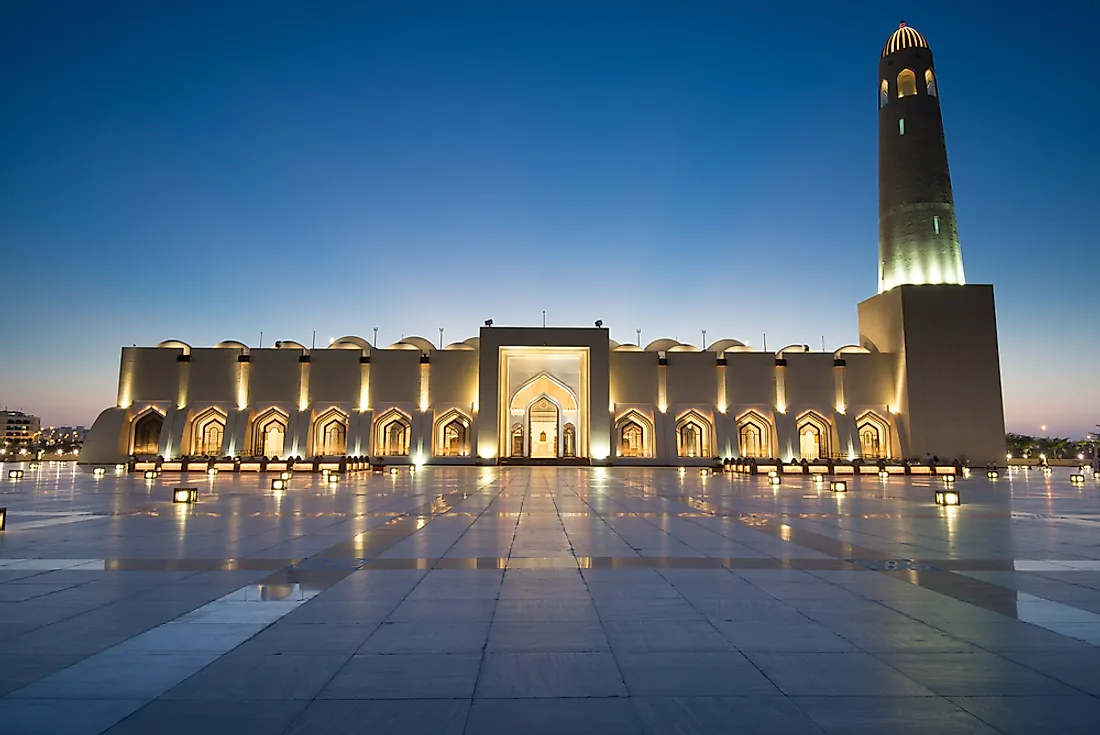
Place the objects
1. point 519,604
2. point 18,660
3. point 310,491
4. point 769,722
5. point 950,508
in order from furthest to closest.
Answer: point 310,491, point 950,508, point 519,604, point 18,660, point 769,722

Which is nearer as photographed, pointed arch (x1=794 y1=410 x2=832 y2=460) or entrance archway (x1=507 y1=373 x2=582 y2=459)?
pointed arch (x1=794 y1=410 x2=832 y2=460)

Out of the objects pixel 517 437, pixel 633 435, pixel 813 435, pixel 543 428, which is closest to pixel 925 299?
pixel 813 435

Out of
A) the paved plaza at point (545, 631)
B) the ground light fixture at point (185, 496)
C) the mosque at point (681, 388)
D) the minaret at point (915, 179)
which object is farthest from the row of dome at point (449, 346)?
the paved plaza at point (545, 631)

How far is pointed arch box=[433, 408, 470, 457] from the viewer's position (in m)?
38.4

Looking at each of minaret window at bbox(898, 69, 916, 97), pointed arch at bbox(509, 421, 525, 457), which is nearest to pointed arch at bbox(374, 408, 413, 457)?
pointed arch at bbox(509, 421, 525, 457)

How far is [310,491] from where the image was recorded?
15.9 meters

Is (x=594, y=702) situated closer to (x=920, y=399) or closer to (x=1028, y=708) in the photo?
(x=1028, y=708)

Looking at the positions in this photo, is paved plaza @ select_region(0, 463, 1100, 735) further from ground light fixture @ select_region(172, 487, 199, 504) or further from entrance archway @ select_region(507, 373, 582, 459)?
entrance archway @ select_region(507, 373, 582, 459)

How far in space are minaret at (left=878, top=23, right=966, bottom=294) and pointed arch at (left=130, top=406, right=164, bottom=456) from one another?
1610 inches

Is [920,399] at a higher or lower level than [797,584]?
higher

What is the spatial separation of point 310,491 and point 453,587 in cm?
1195

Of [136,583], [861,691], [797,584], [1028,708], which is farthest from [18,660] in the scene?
[797,584]

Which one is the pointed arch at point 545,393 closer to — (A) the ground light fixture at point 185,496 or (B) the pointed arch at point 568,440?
(B) the pointed arch at point 568,440

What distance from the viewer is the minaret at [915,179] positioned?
37.0 meters
